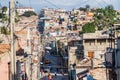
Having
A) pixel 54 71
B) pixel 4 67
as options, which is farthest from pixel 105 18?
pixel 4 67

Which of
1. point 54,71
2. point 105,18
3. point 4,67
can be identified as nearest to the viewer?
point 4,67

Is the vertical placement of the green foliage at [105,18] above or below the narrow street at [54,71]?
above

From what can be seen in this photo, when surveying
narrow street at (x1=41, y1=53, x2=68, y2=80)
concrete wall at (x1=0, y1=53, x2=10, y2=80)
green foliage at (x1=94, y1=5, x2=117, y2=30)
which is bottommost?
narrow street at (x1=41, y1=53, x2=68, y2=80)

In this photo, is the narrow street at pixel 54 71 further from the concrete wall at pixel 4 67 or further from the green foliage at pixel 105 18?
the concrete wall at pixel 4 67

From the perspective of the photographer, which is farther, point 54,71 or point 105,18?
point 105,18

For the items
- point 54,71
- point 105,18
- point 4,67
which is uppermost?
point 105,18

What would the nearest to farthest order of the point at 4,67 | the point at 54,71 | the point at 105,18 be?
the point at 4,67 < the point at 54,71 < the point at 105,18

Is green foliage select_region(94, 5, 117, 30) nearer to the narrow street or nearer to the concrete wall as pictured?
the narrow street

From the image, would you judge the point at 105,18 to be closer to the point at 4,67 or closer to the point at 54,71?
the point at 54,71

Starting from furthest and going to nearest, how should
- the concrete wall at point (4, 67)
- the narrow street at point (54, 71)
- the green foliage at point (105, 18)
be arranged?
the green foliage at point (105, 18) < the narrow street at point (54, 71) < the concrete wall at point (4, 67)

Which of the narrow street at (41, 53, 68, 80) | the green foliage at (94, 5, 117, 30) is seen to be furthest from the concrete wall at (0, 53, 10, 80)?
the green foliage at (94, 5, 117, 30)

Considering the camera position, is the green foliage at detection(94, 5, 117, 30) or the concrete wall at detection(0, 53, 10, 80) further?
the green foliage at detection(94, 5, 117, 30)

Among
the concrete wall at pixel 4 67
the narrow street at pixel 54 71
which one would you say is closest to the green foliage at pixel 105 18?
the narrow street at pixel 54 71

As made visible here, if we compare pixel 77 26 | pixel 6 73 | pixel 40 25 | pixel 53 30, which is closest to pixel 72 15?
pixel 40 25
